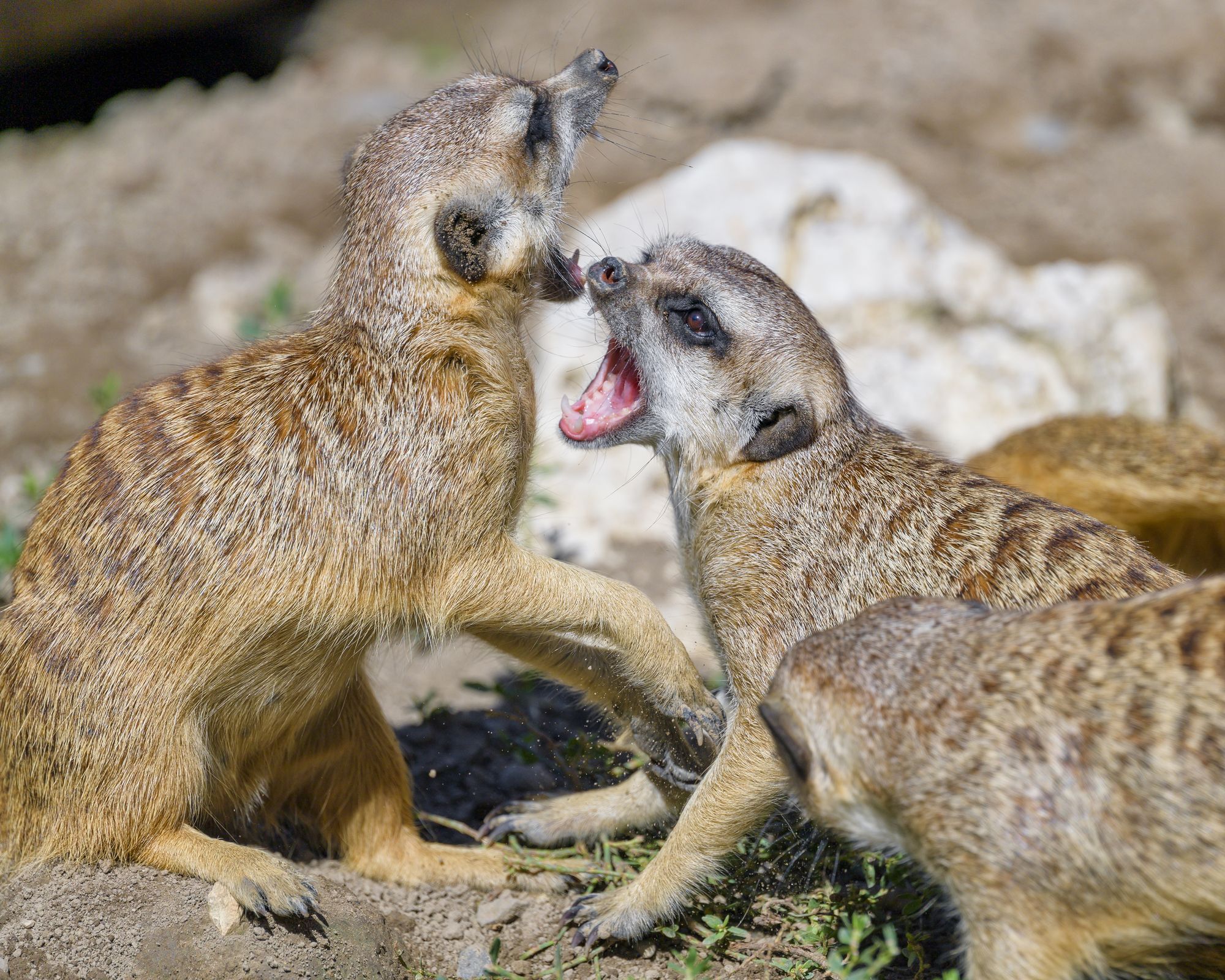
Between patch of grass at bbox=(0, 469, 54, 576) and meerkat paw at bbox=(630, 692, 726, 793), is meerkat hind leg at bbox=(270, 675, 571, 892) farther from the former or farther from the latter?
patch of grass at bbox=(0, 469, 54, 576)

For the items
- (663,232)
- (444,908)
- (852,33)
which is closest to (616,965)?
(444,908)

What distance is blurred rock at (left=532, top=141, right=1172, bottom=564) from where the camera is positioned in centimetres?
576

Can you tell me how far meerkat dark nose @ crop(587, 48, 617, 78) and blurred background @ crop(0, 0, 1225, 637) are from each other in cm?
182

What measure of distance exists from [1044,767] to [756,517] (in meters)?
1.26

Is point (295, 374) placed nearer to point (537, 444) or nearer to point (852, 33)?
point (537, 444)

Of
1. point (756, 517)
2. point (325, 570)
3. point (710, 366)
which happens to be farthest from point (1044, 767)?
point (325, 570)

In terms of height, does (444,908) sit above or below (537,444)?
below

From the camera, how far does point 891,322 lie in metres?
5.95

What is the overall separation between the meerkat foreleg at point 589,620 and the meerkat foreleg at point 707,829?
0.86ft

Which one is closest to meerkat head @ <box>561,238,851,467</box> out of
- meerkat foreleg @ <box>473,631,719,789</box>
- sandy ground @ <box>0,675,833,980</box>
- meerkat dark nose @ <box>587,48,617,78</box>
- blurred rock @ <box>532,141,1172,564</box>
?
meerkat foreleg @ <box>473,631,719,789</box>

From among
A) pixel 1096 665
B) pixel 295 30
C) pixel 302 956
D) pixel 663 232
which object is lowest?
pixel 302 956

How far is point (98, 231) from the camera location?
25.8 feet

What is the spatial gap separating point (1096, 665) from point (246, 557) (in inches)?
85.5

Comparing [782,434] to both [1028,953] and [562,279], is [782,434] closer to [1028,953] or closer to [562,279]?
[562,279]
